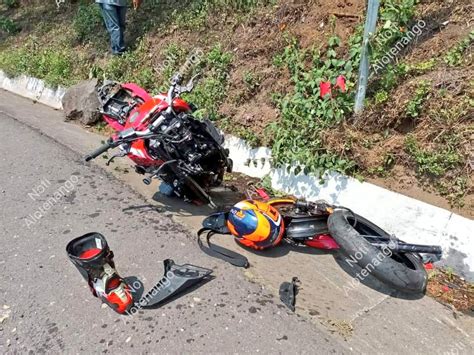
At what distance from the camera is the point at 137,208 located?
15.6 feet

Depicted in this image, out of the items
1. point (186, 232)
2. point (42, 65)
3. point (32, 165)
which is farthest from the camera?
point (42, 65)

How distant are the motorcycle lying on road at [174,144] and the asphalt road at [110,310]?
49cm

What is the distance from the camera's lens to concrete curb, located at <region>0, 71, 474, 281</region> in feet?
12.2

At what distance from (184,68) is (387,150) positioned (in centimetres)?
425

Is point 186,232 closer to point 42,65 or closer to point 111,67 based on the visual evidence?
point 111,67

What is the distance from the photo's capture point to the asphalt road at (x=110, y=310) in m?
2.93

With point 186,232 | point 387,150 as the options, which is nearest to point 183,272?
point 186,232

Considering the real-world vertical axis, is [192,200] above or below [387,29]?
below

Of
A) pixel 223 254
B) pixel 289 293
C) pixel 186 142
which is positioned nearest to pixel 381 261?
pixel 289 293

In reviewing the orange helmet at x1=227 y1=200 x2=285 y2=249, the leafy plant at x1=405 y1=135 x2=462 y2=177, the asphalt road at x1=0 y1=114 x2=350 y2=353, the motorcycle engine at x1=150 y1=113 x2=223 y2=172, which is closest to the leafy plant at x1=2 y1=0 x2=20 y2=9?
the asphalt road at x1=0 y1=114 x2=350 y2=353

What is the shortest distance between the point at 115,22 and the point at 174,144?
213 inches

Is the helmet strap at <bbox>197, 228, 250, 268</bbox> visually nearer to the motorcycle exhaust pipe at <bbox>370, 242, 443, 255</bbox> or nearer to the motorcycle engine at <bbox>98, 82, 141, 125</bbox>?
the motorcycle exhaust pipe at <bbox>370, 242, 443, 255</bbox>

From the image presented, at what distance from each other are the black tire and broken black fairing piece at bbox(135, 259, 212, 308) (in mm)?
1163

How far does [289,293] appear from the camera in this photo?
3.39 metres
